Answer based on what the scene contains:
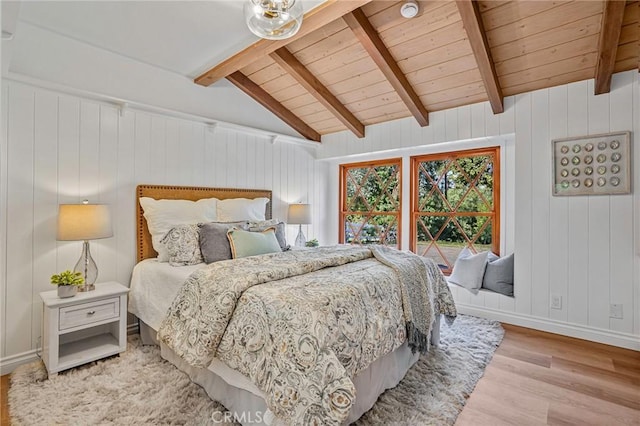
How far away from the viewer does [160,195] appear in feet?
9.82

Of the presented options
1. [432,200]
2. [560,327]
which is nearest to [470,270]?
[560,327]

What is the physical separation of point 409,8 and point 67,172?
287 cm

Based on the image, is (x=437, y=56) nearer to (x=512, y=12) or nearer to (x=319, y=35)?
(x=512, y=12)

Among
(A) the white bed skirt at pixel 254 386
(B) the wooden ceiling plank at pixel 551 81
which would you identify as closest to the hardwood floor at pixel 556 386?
(A) the white bed skirt at pixel 254 386

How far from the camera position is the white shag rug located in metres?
1.68

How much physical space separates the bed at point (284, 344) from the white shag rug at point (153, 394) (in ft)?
0.27

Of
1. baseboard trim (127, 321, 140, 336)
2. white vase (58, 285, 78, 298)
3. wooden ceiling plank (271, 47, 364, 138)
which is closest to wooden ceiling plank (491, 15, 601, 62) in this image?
wooden ceiling plank (271, 47, 364, 138)

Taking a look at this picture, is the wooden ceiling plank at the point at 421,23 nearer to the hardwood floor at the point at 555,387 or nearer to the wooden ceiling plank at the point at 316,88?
the wooden ceiling plank at the point at 316,88

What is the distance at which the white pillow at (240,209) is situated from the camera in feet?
10.5

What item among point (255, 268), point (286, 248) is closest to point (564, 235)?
point (286, 248)

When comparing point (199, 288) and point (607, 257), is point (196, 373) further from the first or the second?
point (607, 257)

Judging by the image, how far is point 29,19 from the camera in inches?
92.0

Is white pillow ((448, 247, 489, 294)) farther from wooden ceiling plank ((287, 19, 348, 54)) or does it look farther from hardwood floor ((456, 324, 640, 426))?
wooden ceiling plank ((287, 19, 348, 54))

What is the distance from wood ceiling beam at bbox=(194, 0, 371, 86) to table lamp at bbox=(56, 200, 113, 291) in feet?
5.49
